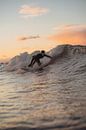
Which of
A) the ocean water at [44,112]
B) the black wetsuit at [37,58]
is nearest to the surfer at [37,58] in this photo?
the black wetsuit at [37,58]

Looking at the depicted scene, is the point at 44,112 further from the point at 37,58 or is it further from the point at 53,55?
the point at 53,55

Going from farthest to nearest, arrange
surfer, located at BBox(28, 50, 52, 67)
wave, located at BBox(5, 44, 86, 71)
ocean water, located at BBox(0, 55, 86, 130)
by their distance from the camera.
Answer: wave, located at BBox(5, 44, 86, 71) < surfer, located at BBox(28, 50, 52, 67) < ocean water, located at BBox(0, 55, 86, 130)

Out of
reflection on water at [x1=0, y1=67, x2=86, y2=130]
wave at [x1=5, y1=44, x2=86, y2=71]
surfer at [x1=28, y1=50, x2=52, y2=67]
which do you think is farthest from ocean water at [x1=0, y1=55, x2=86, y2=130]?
wave at [x1=5, y1=44, x2=86, y2=71]

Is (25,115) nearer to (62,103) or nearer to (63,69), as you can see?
(62,103)

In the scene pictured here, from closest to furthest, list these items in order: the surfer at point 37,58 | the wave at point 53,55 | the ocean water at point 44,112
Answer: the ocean water at point 44,112 → the surfer at point 37,58 → the wave at point 53,55

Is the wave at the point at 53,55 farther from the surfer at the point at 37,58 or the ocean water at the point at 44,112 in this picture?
the ocean water at the point at 44,112

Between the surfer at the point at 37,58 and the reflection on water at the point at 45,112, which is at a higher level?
the surfer at the point at 37,58

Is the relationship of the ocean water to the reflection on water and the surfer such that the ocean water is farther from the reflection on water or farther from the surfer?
the surfer

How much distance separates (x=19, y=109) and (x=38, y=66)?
13350 mm

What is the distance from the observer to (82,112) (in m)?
5.31

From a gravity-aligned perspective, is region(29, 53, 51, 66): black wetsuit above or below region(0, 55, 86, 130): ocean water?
above

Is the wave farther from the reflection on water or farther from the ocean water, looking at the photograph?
the reflection on water

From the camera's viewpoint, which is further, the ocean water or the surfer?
the surfer

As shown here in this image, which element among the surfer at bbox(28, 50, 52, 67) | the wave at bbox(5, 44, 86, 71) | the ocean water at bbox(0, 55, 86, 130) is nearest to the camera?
the ocean water at bbox(0, 55, 86, 130)
